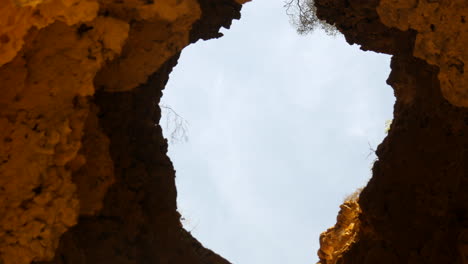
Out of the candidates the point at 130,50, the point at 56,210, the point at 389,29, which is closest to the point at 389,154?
the point at 389,29

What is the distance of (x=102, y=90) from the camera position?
7.80 metres

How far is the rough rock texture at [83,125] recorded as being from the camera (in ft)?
17.8

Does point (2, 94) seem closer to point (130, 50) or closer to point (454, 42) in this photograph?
point (130, 50)

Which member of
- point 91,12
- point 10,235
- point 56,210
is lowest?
point 10,235

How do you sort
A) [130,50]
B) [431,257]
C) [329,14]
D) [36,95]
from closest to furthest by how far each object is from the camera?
1. [36,95]
2. [130,50]
3. [431,257]
4. [329,14]

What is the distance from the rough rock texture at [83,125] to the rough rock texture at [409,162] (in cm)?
221

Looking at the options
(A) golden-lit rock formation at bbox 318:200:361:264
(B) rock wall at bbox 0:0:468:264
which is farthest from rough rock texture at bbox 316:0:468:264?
(A) golden-lit rock formation at bbox 318:200:361:264

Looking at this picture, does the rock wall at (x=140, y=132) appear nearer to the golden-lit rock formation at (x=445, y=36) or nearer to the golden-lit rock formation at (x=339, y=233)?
the golden-lit rock formation at (x=445, y=36)

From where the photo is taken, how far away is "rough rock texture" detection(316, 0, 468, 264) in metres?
7.55

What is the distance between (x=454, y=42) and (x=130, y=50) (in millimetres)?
3887

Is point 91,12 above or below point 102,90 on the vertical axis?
below

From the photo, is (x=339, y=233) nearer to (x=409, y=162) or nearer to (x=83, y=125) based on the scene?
(x=409, y=162)

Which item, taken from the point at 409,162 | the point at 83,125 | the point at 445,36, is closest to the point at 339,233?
the point at 409,162

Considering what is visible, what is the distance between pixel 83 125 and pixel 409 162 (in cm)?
487
